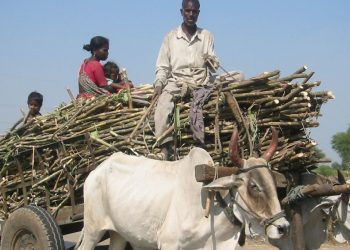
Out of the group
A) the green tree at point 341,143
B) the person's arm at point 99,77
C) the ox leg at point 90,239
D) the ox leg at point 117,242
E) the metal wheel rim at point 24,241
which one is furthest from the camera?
the green tree at point 341,143

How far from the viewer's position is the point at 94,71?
7.36 metres

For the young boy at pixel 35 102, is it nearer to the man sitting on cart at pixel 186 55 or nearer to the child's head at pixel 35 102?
the child's head at pixel 35 102

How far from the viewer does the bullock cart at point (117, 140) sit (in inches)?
214

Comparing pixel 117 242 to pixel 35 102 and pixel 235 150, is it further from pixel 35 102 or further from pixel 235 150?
pixel 35 102

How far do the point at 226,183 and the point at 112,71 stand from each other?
11.9 feet

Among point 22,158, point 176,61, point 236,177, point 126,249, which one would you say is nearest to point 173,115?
point 176,61

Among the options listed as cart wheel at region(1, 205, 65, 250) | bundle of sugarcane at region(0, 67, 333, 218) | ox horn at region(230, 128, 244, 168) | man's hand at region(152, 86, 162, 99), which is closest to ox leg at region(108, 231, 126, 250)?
cart wheel at region(1, 205, 65, 250)

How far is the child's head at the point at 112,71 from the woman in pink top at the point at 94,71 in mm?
139

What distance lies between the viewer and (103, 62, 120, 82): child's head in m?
7.86

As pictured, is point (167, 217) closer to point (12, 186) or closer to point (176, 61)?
point (176, 61)

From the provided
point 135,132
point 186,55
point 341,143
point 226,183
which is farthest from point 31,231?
point 341,143

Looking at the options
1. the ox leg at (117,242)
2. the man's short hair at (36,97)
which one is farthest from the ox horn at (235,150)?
the man's short hair at (36,97)

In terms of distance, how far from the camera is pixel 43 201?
259 inches

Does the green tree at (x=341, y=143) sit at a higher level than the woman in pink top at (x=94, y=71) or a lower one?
lower
